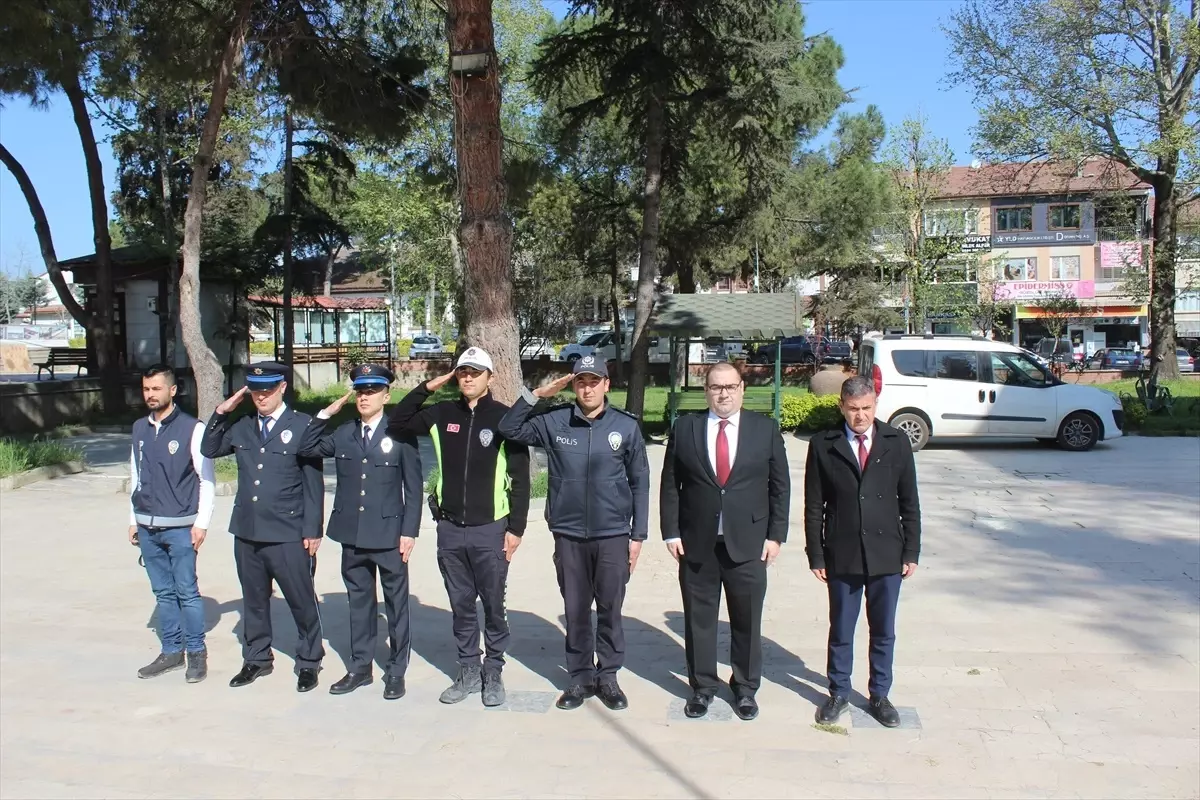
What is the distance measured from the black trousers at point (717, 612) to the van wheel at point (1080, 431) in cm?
1212

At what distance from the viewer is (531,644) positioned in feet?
20.8

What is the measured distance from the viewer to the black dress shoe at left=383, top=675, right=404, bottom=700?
5391 millimetres

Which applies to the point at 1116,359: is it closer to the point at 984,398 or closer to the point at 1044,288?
the point at 1044,288

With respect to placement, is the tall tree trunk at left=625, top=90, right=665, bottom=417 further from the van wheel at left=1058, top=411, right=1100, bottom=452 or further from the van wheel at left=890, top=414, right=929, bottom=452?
the van wheel at left=1058, top=411, right=1100, bottom=452

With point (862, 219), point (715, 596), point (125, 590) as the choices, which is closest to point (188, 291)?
point (125, 590)

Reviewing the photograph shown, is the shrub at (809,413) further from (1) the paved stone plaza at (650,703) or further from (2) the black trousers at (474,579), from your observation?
(2) the black trousers at (474,579)

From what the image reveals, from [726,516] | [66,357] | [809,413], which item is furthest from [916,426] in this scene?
[66,357]

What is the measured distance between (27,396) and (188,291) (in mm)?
8005

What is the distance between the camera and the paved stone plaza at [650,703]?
14.5ft

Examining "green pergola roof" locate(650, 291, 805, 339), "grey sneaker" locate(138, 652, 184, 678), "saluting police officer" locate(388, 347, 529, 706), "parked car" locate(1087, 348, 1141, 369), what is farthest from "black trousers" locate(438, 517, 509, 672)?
"parked car" locate(1087, 348, 1141, 369)

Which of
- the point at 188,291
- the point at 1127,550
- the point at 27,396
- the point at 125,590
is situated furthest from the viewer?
the point at 27,396

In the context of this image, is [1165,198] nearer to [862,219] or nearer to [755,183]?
[862,219]

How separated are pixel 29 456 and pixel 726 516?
11.8 m

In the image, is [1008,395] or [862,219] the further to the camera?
[862,219]
